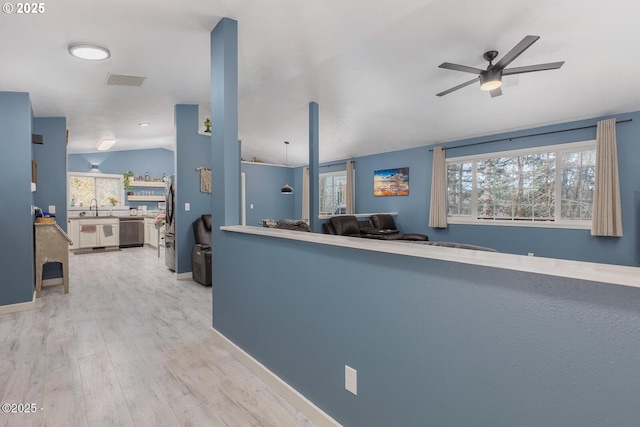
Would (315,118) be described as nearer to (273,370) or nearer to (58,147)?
Result: (58,147)

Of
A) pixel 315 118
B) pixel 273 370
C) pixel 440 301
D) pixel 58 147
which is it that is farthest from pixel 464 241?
pixel 58 147

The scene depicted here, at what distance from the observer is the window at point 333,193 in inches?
360

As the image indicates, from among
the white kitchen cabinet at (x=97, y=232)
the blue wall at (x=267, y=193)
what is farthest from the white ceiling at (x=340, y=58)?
the blue wall at (x=267, y=193)

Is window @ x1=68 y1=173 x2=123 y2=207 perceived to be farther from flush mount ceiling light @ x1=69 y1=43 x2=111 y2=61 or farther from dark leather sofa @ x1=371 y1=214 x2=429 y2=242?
dark leather sofa @ x1=371 y1=214 x2=429 y2=242

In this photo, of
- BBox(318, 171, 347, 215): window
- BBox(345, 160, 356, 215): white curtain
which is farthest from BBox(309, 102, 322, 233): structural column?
BBox(318, 171, 347, 215): window

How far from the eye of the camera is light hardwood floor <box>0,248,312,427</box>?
6.03ft

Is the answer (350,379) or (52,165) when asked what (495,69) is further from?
(52,165)

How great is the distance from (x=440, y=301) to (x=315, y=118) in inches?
189

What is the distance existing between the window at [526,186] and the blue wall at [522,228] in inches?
6.1
